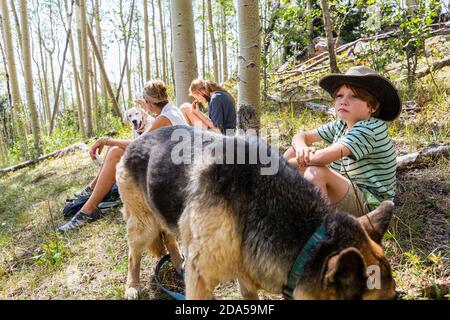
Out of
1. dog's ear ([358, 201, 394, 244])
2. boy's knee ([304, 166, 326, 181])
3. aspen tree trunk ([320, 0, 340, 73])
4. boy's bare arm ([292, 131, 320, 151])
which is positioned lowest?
dog's ear ([358, 201, 394, 244])

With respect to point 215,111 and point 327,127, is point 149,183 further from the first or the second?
point 215,111

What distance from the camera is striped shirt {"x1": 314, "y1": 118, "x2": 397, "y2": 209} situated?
2.56 meters

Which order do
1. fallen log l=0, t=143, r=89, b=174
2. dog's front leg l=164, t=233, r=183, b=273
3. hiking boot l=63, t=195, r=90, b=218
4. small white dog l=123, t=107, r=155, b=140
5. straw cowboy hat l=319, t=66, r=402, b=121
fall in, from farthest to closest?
fallen log l=0, t=143, r=89, b=174, small white dog l=123, t=107, r=155, b=140, hiking boot l=63, t=195, r=90, b=218, dog's front leg l=164, t=233, r=183, b=273, straw cowboy hat l=319, t=66, r=402, b=121

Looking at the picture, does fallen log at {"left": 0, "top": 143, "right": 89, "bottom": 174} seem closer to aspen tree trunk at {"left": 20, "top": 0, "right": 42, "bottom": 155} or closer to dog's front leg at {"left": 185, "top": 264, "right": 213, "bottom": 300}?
aspen tree trunk at {"left": 20, "top": 0, "right": 42, "bottom": 155}

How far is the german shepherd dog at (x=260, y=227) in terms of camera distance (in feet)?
5.45

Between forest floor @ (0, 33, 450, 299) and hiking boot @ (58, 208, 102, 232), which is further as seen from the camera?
hiking boot @ (58, 208, 102, 232)

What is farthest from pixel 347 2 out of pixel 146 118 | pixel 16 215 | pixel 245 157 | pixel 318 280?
pixel 16 215

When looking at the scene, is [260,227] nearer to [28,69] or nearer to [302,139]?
[302,139]

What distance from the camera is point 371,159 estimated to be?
275 centimetres

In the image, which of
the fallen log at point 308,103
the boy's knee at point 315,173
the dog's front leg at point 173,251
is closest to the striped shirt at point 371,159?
the boy's knee at point 315,173

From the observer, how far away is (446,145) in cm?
402

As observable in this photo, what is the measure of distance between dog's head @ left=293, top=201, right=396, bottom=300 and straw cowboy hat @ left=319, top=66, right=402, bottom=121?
4.22ft

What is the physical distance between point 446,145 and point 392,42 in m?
2.60

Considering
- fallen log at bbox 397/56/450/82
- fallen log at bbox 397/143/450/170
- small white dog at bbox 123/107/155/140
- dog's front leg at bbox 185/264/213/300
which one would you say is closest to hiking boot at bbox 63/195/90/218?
small white dog at bbox 123/107/155/140
